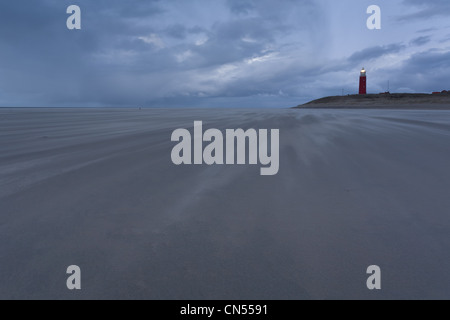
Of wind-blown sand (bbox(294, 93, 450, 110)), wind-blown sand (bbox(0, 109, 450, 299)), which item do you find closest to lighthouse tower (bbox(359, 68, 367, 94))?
wind-blown sand (bbox(294, 93, 450, 110))

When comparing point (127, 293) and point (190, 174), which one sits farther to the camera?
point (190, 174)

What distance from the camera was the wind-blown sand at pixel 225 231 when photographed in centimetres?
135

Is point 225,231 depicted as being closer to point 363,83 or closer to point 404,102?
point 404,102

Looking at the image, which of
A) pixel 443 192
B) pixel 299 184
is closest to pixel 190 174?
pixel 299 184

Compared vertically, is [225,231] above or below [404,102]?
below

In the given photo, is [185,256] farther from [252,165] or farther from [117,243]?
[252,165]

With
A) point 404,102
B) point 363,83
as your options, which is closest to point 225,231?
point 404,102

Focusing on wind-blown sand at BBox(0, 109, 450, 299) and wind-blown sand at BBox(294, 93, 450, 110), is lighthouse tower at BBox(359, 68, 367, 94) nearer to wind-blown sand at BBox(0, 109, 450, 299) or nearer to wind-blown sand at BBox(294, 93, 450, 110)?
wind-blown sand at BBox(294, 93, 450, 110)

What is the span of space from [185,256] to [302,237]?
30.0 inches

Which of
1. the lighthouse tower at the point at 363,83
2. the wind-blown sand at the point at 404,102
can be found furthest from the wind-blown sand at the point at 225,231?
the lighthouse tower at the point at 363,83

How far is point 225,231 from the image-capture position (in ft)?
6.06

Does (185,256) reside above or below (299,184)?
below
